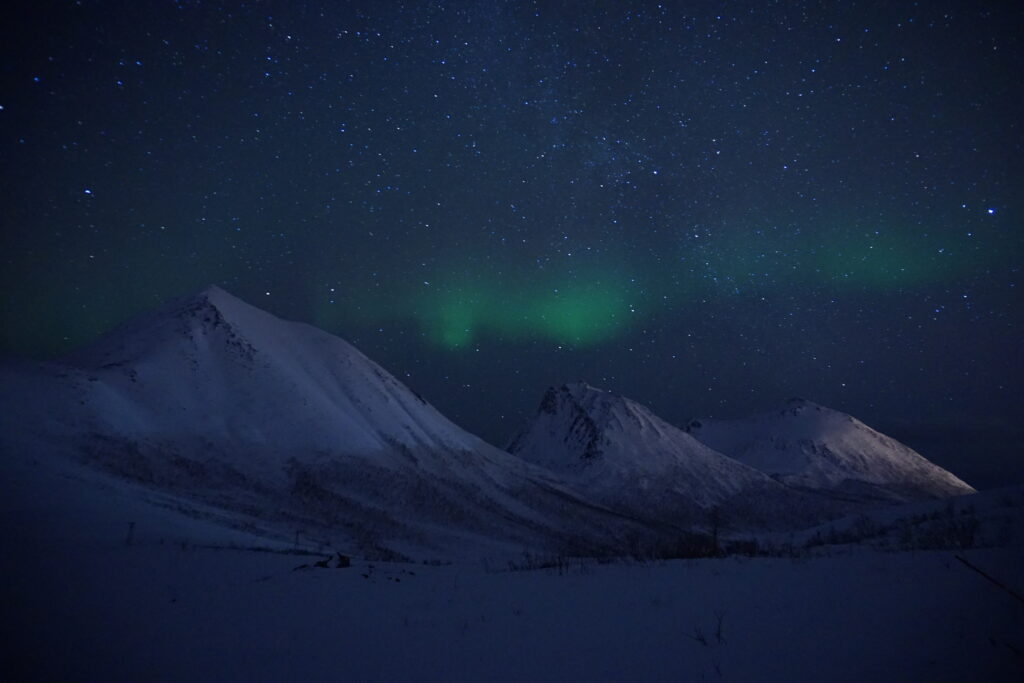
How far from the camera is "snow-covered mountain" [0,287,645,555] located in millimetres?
44219

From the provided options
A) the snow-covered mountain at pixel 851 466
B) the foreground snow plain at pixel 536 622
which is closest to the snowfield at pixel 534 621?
the foreground snow plain at pixel 536 622

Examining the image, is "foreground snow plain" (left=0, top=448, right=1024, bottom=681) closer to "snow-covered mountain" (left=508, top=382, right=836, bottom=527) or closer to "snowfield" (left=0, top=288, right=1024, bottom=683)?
"snowfield" (left=0, top=288, right=1024, bottom=683)

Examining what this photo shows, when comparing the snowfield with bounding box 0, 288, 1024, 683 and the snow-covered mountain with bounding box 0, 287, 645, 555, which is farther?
the snow-covered mountain with bounding box 0, 287, 645, 555

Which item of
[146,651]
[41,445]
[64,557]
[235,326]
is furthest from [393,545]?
[235,326]

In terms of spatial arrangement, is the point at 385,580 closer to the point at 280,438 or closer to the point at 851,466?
the point at 280,438

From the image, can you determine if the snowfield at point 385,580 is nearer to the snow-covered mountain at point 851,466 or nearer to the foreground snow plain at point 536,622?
the foreground snow plain at point 536,622

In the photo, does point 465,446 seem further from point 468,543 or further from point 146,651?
point 146,651

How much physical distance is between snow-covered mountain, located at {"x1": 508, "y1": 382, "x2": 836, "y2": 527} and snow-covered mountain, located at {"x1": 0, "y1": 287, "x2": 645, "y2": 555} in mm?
25897

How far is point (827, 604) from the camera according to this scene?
684 centimetres

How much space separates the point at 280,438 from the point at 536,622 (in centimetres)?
6569

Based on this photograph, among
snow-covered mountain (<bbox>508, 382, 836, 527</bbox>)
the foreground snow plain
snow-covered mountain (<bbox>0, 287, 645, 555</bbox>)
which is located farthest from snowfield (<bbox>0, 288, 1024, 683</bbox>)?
snow-covered mountain (<bbox>508, 382, 836, 527</bbox>)

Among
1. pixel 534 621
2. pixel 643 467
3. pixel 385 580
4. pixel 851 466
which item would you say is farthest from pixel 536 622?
pixel 851 466

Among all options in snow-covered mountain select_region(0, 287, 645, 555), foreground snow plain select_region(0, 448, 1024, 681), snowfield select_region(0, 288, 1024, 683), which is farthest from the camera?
snow-covered mountain select_region(0, 287, 645, 555)

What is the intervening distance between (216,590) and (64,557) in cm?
559
